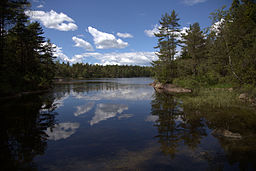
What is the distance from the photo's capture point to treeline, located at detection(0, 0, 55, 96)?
20.6 metres

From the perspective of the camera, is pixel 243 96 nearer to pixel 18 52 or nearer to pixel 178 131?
pixel 178 131

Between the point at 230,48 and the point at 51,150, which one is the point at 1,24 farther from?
the point at 230,48

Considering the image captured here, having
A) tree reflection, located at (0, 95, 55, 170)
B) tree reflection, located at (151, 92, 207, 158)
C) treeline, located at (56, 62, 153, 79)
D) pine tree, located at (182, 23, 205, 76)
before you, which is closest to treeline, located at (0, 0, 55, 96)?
tree reflection, located at (0, 95, 55, 170)

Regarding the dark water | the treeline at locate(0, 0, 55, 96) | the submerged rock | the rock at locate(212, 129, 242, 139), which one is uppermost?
the treeline at locate(0, 0, 55, 96)

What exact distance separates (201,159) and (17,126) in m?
10.6

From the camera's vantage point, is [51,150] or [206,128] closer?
[51,150]

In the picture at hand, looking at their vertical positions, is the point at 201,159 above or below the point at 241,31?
below

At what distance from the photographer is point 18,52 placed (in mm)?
32125

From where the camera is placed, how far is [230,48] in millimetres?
17688

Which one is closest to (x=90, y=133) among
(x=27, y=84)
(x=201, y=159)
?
(x=201, y=159)

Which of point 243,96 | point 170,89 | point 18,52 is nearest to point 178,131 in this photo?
point 243,96

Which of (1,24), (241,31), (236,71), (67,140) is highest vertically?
(1,24)

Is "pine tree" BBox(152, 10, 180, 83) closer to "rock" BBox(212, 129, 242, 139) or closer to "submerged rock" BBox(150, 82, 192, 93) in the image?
"submerged rock" BBox(150, 82, 192, 93)

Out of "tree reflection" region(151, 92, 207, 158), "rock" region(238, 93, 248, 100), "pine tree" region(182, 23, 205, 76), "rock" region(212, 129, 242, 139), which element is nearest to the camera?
"tree reflection" region(151, 92, 207, 158)
